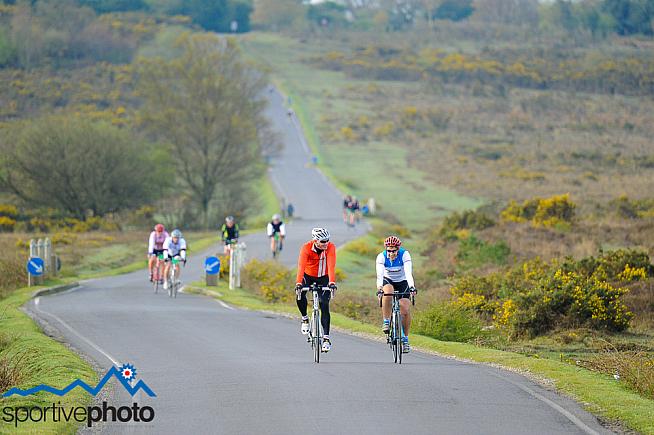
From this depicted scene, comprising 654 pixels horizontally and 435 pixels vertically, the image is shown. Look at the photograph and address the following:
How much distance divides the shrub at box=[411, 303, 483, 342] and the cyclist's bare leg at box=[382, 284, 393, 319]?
543 centimetres

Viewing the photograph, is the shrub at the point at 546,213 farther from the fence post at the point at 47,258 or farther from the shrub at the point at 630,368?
the shrub at the point at 630,368

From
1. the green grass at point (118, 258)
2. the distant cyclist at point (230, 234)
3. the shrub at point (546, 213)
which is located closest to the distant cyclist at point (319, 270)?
the distant cyclist at point (230, 234)

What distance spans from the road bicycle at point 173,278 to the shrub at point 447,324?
998 centimetres

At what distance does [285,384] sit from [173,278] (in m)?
17.1

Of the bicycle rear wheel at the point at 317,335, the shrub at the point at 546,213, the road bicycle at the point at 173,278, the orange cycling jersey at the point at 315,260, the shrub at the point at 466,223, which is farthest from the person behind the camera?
the shrub at the point at 466,223

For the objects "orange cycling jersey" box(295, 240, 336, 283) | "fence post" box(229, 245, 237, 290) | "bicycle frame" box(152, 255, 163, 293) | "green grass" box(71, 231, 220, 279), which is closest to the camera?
"orange cycling jersey" box(295, 240, 336, 283)

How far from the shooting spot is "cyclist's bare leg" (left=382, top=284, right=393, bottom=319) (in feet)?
51.8

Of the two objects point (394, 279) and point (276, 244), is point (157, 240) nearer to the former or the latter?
point (276, 244)

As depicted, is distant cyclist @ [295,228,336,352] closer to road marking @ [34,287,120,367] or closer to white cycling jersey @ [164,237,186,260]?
road marking @ [34,287,120,367]

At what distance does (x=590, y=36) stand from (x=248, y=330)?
78511mm

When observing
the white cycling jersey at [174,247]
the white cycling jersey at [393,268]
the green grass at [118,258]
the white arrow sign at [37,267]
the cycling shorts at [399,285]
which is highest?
the white cycling jersey at [393,268]

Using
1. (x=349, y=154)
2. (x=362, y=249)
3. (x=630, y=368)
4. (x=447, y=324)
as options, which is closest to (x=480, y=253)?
(x=362, y=249)

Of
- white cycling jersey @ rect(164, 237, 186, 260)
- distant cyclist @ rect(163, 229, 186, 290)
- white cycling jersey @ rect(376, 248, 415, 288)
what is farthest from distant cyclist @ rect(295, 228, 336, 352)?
white cycling jersey @ rect(164, 237, 186, 260)

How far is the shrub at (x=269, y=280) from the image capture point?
1252 inches
